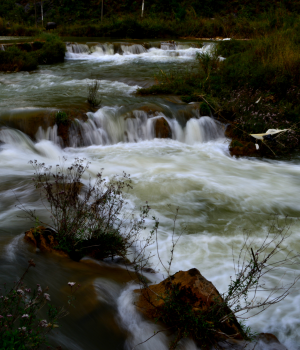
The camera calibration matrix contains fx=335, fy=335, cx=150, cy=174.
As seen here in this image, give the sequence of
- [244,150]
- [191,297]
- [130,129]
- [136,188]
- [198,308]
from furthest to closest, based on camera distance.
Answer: [130,129]
[244,150]
[136,188]
[191,297]
[198,308]

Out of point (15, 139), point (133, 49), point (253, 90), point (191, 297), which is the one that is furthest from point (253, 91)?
point (133, 49)

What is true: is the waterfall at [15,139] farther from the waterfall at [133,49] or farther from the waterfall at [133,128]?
the waterfall at [133,49]

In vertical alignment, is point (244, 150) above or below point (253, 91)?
below

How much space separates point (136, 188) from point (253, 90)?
6.25 metres

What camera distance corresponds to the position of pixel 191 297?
3.10m

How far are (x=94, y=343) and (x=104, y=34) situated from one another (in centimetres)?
2665

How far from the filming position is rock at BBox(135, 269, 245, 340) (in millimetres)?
2990

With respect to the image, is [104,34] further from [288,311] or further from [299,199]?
[288,311]

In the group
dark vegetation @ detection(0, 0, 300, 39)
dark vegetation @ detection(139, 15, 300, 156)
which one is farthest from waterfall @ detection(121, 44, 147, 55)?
dark vegetation @ detection(139, 15, 300, 156)

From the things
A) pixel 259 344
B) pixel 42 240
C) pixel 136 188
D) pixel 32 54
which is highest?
pixel 32 54

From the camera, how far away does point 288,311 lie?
3729 mm

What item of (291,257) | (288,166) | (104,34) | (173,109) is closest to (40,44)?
(104,34)

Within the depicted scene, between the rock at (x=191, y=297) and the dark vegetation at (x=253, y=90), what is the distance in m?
6.19

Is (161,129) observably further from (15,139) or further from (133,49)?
(133,49)
